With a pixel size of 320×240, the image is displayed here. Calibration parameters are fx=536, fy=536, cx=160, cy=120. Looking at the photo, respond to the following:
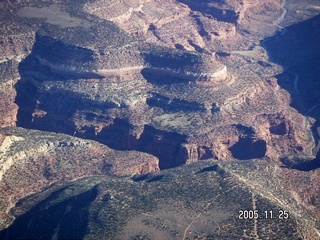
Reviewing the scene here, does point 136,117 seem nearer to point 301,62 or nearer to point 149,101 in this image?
point 149,101

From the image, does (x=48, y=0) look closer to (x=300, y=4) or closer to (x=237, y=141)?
(x=237, y=141)

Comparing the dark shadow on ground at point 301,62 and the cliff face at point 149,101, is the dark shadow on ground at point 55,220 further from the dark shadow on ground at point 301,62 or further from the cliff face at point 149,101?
the dark shadow on ground at point 301,62

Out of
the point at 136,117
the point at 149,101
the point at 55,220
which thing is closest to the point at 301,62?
the point at 149,101

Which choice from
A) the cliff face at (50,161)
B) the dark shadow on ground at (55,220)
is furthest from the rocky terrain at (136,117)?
the dark shadow on ground at (55,220)

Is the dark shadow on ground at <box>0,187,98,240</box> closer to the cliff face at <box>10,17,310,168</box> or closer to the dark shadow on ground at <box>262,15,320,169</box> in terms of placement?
the cliff face at <box>10,17,310,168</box>

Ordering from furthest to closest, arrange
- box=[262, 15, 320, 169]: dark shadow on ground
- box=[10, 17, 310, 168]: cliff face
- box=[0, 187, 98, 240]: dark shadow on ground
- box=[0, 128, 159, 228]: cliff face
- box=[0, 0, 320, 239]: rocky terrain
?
box=[262, 15, 320, 169]: dark shadow on ground < box=[10, 17, 310, 168]: cliff face < box=[0, 128, 159, 228]: cliff face < box=[0, 0, 320, 239]: rocky terrain < box=[0, 187, 98, 240]: dark shadow on ground

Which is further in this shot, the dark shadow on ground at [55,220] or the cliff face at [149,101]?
the cliff face at [149,101]

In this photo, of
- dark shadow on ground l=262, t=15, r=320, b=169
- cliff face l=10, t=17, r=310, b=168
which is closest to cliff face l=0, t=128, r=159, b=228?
cliff face l=10, t=17, r=310, b=168

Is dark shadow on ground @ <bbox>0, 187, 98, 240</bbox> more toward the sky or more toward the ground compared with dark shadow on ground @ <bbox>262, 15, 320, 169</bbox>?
more toward the sky
